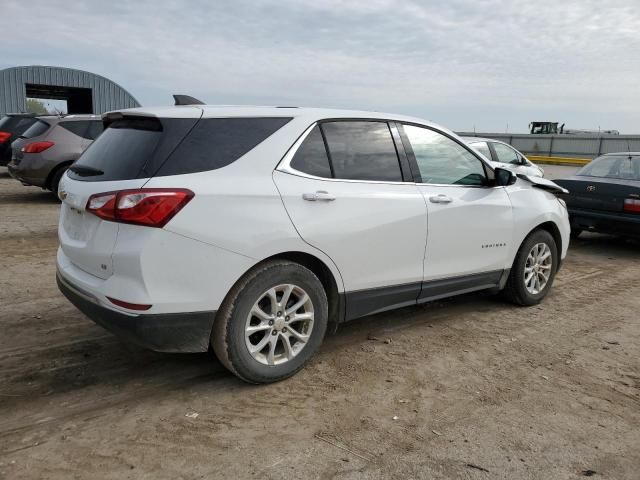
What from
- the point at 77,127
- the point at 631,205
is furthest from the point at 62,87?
the point at 631,205

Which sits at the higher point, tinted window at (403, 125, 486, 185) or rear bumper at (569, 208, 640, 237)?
tinted window at (403, 125, 486, 185)

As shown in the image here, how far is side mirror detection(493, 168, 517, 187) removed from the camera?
4.67 m

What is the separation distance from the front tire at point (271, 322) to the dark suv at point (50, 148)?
27.6 feet

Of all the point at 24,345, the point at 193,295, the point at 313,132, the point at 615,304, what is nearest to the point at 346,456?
the point at 193,295

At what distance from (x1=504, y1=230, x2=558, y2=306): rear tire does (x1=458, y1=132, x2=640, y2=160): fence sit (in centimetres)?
2932

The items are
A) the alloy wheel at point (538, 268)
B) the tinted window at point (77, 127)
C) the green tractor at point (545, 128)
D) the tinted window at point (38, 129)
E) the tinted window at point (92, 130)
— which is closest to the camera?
the alloy wheel at point (538, 268)

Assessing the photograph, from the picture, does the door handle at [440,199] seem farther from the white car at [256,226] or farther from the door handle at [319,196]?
the door handle at [319,196]

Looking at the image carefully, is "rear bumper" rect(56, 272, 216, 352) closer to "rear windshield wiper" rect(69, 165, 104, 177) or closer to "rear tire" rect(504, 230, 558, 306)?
"rear windshield wiper" rect(69, 165, 104, 177)

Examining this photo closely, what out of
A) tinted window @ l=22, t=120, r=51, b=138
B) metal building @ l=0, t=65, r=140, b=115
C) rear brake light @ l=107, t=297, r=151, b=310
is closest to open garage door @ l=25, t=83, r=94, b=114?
metal building @ l=0, t=65, r=140, b=115

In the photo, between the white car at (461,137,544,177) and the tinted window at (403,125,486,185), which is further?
the white car at (461,137,544,177)

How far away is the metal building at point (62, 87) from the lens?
90.2 feet

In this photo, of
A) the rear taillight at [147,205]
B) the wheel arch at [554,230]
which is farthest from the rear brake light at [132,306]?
the wheel arch at [554,230]

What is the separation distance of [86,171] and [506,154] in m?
10.7

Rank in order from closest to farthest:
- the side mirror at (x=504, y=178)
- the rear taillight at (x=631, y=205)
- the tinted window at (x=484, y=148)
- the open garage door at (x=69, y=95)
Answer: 1. the side mirror at (x=504, y=178)
2. the rear taillight at (x=631, y=205)
3. the tinted window at (x=484, y=148)
4. the open garage door at (x=69, y=95)
